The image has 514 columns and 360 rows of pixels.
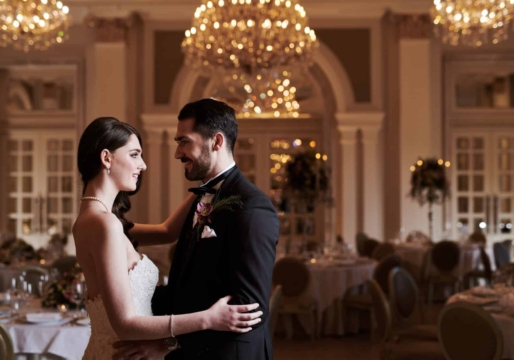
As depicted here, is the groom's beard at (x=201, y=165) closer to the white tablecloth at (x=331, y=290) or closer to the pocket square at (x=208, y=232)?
the pocket square at (x=208, y=232)

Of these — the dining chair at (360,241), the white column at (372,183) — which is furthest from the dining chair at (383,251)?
the white column at (372,183)

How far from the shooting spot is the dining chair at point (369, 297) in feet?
22.6

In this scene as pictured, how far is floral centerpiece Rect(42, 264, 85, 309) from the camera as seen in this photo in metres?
4.60

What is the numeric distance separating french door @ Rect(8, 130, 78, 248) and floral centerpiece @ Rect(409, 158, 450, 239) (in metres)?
A: 6.01

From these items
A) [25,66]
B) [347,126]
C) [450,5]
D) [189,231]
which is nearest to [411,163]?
[347,126]

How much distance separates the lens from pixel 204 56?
8180 mm

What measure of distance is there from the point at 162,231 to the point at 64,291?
7.28 ft

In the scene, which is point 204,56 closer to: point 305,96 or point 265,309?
point 305,96

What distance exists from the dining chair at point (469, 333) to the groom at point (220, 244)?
7.04 feet

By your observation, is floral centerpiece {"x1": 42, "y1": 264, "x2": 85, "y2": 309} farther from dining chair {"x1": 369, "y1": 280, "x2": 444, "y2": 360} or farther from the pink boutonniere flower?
the pink boutonniere flower

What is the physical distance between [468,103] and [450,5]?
4.89 metres

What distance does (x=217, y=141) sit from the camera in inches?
86.7

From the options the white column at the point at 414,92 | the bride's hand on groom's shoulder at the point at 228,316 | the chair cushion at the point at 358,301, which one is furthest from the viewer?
the white column at the point at 414,92

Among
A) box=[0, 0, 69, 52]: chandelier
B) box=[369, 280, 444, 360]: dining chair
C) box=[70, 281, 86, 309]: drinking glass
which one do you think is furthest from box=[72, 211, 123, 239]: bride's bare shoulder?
box=[0, 0, 69, 52]: chandelier
